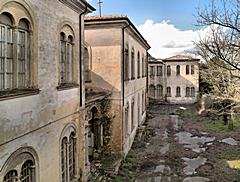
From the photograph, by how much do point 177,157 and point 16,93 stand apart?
49.0 ft

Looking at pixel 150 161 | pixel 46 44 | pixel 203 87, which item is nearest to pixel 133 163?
pixel 150 161

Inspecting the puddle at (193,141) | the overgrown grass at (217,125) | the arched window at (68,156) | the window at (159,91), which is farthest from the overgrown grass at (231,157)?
the window at (159,91)

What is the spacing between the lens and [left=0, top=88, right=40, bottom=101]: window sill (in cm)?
686

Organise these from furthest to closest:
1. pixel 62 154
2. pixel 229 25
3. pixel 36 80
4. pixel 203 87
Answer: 1. pixel 203 87
2. pixel 229 25
3. pixel 62 154
4. pixel 36 80

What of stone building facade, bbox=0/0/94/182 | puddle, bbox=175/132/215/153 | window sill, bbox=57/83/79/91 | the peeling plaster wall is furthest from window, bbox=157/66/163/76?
window sill, bbox=57/83/79/91

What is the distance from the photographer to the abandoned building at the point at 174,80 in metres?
49.2

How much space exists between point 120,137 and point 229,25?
30.8ft

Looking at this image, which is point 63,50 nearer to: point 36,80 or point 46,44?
point 46,44

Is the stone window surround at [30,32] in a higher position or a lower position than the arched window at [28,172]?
higher

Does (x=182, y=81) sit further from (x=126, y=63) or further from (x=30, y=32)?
(x=30, y=32)

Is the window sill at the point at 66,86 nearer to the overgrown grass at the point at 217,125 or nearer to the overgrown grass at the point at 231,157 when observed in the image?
the overgrown grass at the point at 231,157

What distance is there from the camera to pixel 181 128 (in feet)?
98.3

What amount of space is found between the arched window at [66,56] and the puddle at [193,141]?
44.9ft

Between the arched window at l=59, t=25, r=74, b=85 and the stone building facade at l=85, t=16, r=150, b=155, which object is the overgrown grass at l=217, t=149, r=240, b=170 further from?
the arched window at l=59, t=25, r=74, b=85
